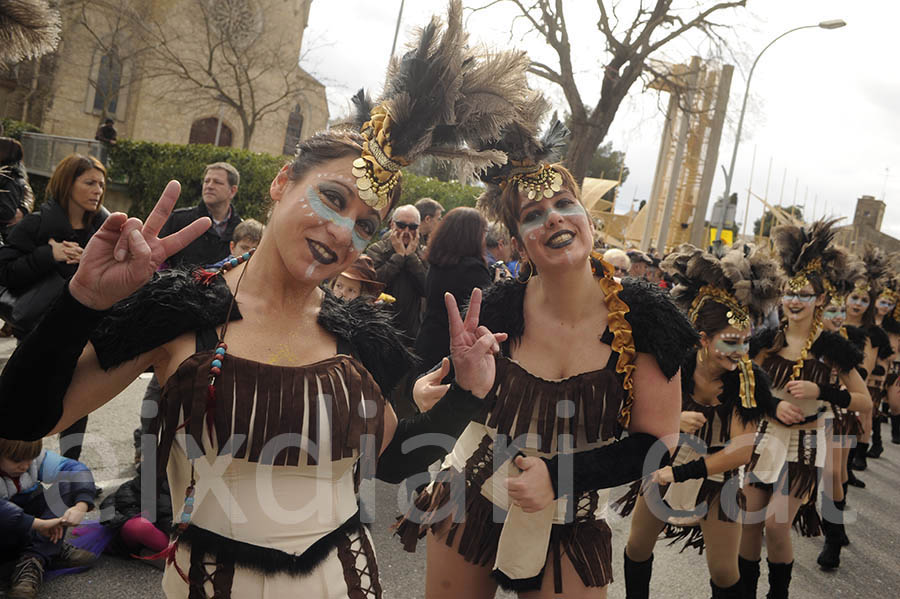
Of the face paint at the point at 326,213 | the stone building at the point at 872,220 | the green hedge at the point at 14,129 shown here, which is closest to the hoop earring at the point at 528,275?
the face paint at the point at 326,213

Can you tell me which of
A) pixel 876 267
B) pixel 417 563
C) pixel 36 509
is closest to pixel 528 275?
pixel 417 563

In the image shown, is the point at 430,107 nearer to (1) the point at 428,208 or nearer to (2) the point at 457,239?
(2) the point at 457,239

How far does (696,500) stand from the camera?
3523 millimetres

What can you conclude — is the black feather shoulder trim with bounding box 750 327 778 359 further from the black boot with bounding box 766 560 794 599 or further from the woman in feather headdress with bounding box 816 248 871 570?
the black boot with bounding box 766 560 794 599

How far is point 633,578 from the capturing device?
3.58 meters

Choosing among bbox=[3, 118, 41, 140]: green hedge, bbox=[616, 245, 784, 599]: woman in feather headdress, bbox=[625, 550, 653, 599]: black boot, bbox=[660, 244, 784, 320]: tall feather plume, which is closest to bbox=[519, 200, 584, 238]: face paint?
bbox=[616, 245, 784, 599]: woman in feather headdress

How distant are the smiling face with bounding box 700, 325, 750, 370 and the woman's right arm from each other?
114 inches

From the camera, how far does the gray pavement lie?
10.9 ft

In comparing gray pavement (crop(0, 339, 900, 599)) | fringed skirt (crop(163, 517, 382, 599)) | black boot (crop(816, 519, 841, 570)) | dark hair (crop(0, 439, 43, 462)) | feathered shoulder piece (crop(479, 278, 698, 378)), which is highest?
feathered shoulder piece (crop(479, 278, 698, 378))

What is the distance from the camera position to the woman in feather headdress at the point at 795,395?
12.8ft

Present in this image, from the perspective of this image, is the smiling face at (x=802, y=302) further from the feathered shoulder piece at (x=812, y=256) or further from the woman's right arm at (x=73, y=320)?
the woman's right arm at (x=73, y=320)

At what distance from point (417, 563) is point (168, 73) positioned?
21934 mm

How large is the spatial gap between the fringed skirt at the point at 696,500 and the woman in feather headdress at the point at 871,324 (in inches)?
169

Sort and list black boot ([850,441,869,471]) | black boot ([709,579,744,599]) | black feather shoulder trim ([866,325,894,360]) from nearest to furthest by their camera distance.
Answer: black boot ([709,579,744,599]), black feather shoulder trim ([866,325,894,360]), black boot ([850,441,869,471])
